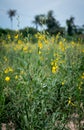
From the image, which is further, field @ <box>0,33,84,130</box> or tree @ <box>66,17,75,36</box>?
tree @ <box>66,17,75,36</box>

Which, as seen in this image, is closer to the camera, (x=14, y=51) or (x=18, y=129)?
(x=18, y=129)

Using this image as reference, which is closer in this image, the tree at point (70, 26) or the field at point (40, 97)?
the field at point (40, 97)

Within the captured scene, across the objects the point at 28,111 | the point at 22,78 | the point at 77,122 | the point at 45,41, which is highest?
the point at 45,41

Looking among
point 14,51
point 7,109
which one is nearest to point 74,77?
point 7,109

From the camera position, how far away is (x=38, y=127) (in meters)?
2.95

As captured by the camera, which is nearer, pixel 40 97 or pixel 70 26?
pixel 40 97

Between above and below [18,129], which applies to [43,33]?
above

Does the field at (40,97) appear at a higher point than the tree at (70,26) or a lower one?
lower

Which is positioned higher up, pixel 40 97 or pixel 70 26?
pixel 70 26

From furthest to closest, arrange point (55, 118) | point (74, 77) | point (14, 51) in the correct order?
point (14, 51), point (74, 77), point (55, 118)

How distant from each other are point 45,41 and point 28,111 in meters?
1.61

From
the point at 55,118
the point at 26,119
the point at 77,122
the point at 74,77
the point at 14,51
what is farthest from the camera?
the point at 14,51

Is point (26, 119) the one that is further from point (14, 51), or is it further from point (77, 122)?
point (14, 51)

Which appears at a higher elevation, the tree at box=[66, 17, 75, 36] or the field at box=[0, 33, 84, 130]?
the tree at box=[66, 17, 75, 36]
